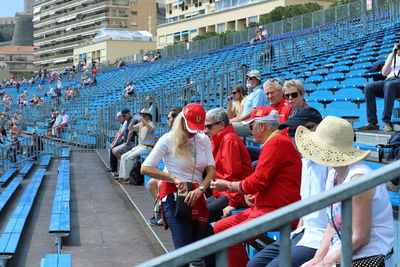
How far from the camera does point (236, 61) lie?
16.0 m

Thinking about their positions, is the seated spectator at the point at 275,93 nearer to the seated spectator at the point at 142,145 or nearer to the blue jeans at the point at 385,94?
the blue jeans at the point at 385,94

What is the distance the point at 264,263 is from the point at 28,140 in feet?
48.4

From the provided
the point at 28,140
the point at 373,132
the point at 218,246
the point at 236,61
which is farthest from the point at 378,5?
the point at 218,246

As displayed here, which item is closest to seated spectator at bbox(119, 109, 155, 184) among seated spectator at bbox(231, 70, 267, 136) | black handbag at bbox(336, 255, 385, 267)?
seated spectator at bbox(231, 70, 267, 136)

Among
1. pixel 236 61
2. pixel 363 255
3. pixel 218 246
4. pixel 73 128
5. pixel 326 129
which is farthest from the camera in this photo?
pixel 73 128

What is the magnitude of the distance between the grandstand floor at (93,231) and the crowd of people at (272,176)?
4.45 ft

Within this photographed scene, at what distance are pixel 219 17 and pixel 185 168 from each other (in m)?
51.2

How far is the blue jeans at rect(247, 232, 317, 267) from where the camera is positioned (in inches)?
111

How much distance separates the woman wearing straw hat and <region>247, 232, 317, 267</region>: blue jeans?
304 millimetres

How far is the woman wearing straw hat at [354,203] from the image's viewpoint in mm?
2162

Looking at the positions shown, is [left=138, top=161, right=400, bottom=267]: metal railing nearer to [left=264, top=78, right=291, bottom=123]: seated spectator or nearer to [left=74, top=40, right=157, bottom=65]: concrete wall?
[left=264, top=78, right=291, bottom=123]: seated spectator

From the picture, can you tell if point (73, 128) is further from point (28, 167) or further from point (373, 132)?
point (373, 132)

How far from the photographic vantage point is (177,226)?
13.2 ft

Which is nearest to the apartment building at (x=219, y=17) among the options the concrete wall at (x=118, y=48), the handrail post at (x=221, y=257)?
the concrete wall at (x=118, y=48)
